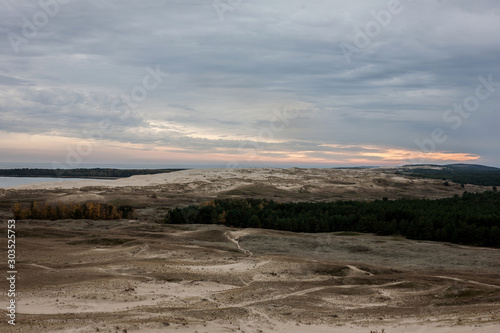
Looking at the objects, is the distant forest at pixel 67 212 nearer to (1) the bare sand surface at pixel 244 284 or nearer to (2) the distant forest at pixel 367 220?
(2) the distant forest at pixel 367 220

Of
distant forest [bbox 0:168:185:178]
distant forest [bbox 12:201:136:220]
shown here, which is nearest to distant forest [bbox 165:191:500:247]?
distant forest [bbox 12:201:136:220]

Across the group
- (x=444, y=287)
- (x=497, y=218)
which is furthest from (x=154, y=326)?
(x=497, y=218)

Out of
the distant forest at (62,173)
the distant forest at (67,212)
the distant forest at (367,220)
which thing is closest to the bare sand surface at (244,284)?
the distant forest at (367,220)

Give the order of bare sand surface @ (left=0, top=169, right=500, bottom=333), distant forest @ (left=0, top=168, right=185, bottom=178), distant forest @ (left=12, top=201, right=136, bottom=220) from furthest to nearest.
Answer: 1. distant forest @ (left=0, top=168, right=185, bottom=178)
2. distant forest @ (left=12, top=201, right=136, bottom=220)
3. bare sand surface @ (left=0, top=169, right=500, bottom=333)

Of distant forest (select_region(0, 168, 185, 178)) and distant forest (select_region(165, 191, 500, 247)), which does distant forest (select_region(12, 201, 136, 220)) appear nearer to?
distant forest (select_region(165, 191, 500, 247))

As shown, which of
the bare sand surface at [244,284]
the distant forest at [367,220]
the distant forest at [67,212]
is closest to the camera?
Result: the bare sand surface at [244,284]
